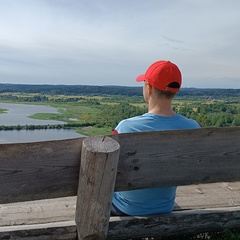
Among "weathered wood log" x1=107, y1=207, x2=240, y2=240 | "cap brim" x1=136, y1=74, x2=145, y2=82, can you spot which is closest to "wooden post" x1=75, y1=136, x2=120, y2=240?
"weathered wood log" x1=107, y1=207, x2=240, y2=240

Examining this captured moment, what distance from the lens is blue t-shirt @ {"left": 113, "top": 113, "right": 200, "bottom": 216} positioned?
2156 mm

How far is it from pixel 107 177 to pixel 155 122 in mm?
604

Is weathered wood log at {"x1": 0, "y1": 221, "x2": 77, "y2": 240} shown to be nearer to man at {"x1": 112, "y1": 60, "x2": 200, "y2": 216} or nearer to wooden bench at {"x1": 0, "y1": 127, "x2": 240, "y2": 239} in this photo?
wooden bench at {"x1": 0, "y1": 127, "x2": 240, "y2": 239}

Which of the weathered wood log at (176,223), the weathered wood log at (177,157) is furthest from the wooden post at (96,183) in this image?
the weathered wood log at (176,223)

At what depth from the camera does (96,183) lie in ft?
5.57

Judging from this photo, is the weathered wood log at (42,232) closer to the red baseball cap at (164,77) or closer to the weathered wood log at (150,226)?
the weathered wood log at (150,226)

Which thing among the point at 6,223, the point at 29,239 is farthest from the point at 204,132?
the point at 6,223

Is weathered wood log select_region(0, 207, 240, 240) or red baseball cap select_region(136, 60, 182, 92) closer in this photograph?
weathered wood log select_region(0, 207, 240, 240)

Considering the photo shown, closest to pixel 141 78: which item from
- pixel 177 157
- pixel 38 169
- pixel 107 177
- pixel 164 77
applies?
pixel 164 77

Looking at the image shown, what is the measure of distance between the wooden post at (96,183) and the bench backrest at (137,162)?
0.20 ft

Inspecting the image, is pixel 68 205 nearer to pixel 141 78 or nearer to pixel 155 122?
pixel 155 122

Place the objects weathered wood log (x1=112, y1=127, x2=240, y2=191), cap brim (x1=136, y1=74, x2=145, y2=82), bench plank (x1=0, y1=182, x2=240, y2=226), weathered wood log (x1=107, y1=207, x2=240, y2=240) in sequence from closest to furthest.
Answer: weathered wood log (x1=112, y1=127, x2=240, y2=191)
weathered wood log (x1=107, y1=207, x2=240, y2=240)
bench plank (x1=0, y1=182, x2=240, y2=226)
cap brim (x1=136, y1=74, x2=145, y2=82)

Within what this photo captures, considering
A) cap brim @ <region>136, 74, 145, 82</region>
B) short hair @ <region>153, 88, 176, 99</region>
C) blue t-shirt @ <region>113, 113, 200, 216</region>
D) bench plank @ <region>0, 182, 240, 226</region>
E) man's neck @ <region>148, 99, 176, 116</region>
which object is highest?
cap brim @ <region>136, 74, 145, 82</region>

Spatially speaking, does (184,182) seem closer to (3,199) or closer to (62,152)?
(62,152)
